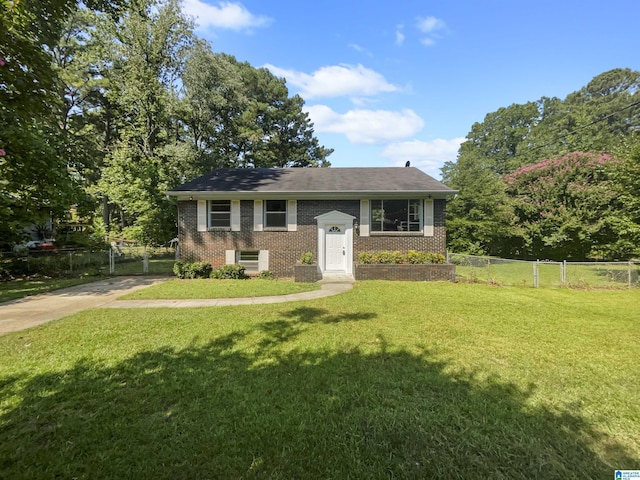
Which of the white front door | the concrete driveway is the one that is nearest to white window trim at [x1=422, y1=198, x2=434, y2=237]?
the white front door

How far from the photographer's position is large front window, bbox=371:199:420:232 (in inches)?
517

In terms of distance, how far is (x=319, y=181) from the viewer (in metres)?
14.3

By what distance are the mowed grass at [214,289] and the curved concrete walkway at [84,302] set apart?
0.45 m

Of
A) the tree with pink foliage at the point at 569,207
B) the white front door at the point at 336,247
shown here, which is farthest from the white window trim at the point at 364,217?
the tree with pink foliage at the point at 569,207

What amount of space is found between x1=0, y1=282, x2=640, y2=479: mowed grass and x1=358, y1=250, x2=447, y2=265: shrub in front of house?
5892 mm

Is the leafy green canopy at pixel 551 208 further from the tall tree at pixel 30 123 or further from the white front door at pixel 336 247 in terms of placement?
the tall tree at pixel 30 123

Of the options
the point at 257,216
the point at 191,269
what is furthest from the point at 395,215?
the point at 191,269

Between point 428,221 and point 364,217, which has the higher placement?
point 364,217

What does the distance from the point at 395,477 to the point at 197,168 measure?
2089 cm

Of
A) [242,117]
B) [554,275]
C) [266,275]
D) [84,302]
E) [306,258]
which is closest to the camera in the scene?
[84,302]

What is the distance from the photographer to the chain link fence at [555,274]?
1112 cm

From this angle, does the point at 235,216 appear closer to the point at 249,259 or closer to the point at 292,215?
the point at 249,259

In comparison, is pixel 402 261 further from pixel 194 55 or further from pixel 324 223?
pixel 194 55

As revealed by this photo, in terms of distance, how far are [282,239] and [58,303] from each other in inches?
301
